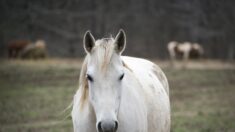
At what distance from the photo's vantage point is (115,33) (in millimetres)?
28562

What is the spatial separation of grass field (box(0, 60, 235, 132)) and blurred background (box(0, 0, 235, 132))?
0.04 meters

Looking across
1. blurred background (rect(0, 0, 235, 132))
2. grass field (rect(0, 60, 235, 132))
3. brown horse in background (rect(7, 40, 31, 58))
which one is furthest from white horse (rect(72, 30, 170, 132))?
brown horse in background (rect(7, 40, 31, 58))

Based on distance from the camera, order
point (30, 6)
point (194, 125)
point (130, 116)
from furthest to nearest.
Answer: point (30, 6), point (194, 125), point (130, 116)

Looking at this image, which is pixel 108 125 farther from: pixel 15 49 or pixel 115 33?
pixel 115 33

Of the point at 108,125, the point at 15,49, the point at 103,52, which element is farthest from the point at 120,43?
the point at 15,49

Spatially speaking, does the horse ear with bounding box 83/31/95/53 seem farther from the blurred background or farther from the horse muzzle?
the blurred background

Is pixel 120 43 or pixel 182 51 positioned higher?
pixel 120 43

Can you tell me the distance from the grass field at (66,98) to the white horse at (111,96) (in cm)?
209

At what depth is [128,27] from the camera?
30.6 m

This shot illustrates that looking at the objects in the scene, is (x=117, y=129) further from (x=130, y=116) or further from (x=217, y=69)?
(x=217, y=69)

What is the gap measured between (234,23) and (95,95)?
27507mm

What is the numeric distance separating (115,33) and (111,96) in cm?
2401

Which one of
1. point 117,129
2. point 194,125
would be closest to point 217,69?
point 194,125

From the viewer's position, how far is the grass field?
34.7 feet
